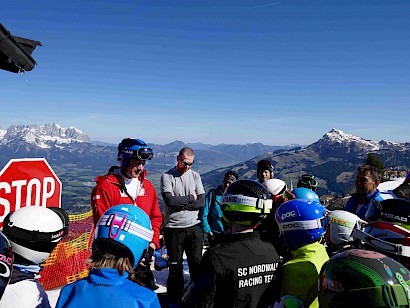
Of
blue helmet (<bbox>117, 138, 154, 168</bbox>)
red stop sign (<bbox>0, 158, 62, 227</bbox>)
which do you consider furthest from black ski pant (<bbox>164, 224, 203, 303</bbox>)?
red stop sign (<bbox>0, 158, 62, 227</bbox>)

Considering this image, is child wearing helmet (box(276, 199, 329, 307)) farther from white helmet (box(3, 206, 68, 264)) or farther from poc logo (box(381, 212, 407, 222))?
white helmet (box(3, 206, 68, 264))

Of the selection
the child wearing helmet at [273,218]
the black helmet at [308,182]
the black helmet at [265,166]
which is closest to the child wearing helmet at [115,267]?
the child wearing helmet at [273,218]

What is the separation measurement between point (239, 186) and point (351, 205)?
3.90 meters

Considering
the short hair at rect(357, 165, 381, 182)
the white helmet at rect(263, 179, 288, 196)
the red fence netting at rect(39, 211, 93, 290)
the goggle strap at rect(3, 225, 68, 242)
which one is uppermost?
the short hair at rect(357, 165, 381, 182)

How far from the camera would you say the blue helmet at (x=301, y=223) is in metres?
3.22

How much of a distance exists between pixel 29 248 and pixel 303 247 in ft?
7.68

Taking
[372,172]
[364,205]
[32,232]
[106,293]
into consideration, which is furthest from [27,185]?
[372,172]

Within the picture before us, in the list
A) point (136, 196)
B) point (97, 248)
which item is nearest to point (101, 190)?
point (136, 196)

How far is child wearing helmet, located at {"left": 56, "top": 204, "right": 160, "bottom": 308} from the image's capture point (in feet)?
7.34

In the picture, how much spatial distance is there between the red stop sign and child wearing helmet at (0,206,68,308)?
1.54 metres

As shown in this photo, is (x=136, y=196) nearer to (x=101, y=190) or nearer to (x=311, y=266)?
(x=101, y=190)

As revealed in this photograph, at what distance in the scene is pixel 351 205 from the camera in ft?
20.9

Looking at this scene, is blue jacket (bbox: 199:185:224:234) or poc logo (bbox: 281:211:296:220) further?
blue jacket (bbox: 199:185:224:234)

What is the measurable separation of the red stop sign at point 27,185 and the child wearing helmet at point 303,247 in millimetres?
3122
